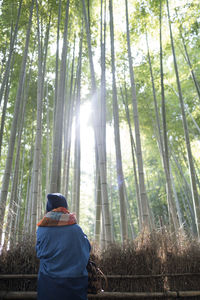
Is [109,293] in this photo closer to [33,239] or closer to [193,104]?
[33,239]

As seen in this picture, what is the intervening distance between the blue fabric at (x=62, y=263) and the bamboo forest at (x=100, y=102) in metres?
0.80

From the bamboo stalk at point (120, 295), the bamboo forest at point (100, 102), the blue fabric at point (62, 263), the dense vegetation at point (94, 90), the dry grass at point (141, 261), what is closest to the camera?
the blue fabric at point (62, 263)

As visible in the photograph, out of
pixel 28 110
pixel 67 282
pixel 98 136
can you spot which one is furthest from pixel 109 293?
pixel 28 110

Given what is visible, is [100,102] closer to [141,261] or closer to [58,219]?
[141,261]

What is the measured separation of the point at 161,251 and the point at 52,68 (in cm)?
534

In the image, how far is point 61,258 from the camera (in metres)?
1.31

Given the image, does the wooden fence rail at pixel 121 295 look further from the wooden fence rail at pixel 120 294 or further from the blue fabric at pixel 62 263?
the blue fabric at pixel 62 263

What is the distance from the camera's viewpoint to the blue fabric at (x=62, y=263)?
4.22 feet

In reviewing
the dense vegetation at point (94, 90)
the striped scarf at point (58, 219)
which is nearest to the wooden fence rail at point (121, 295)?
the dense vegetation at point (94, 90)

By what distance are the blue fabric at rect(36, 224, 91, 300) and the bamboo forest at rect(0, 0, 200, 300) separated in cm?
80

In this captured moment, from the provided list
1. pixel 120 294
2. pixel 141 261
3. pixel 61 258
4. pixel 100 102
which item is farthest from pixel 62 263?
pixel 100 102

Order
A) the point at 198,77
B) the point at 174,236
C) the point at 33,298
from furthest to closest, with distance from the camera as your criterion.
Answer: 1. the point at 198,77
2. the point at 174,236
3. the point at 33,298

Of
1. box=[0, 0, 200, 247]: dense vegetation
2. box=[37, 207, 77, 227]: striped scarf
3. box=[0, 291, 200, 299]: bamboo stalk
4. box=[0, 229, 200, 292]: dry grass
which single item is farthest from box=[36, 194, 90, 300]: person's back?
box=[0, 0, 200, 247]: dense vegetation

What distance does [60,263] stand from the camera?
4.29ft
